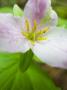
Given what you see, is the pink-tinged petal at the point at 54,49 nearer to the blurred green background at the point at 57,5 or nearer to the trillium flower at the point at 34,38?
the trillium flower at the point at 34,38

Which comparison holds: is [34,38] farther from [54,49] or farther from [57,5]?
[57,5]

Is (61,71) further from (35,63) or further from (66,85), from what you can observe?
(35,63)

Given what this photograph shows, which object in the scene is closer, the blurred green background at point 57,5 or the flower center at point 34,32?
the flower center at point 34,32

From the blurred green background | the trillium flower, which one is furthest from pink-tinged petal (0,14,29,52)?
the blurred green background

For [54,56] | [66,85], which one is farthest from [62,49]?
[66,85]

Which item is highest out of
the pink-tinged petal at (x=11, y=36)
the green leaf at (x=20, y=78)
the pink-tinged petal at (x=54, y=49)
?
the pink-tinged petal at (x=11, y=36)

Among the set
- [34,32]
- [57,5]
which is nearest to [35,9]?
[34,32]

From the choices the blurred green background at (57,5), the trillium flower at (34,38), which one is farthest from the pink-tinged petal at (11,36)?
the blurred green background at (57,5)
